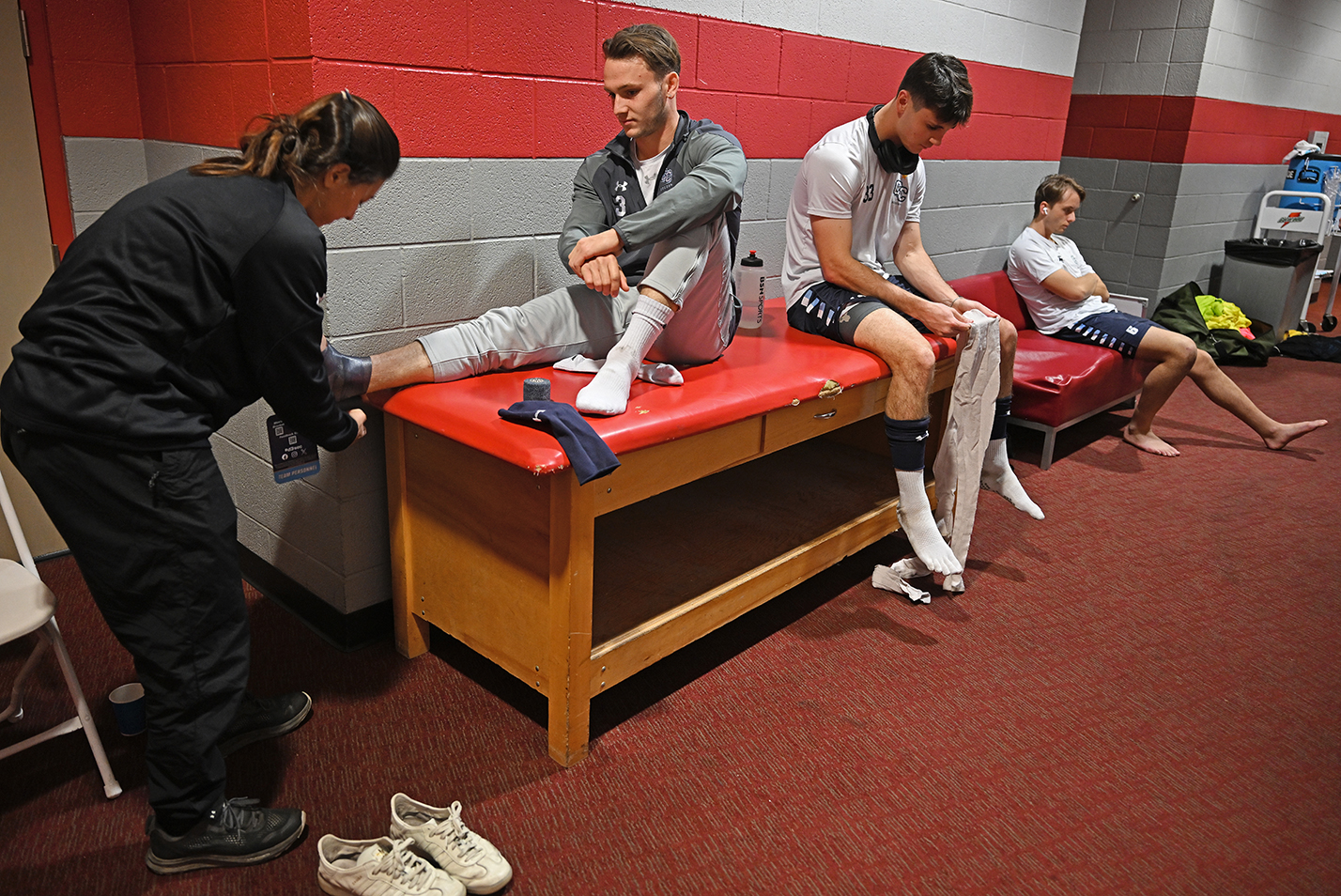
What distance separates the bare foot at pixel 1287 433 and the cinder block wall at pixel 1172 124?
2087mm

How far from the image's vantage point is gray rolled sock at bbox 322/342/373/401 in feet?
6.40

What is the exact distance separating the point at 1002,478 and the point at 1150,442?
59.3 inches

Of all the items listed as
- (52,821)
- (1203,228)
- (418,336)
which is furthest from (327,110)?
(1203,228)

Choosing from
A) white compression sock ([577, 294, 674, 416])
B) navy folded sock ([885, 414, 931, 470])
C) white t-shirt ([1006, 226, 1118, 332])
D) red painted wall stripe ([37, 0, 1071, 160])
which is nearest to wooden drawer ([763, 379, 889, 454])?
navy folded sock ([885, 414, 931, 470])

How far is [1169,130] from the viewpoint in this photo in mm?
5703

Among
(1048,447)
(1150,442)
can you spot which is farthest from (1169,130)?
(1048,447)

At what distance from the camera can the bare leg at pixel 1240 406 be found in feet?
13.3

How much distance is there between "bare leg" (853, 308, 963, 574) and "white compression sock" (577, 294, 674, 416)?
0.80m

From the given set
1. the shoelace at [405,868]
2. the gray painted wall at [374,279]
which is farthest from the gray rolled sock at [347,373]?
the shoelace at [405,868]

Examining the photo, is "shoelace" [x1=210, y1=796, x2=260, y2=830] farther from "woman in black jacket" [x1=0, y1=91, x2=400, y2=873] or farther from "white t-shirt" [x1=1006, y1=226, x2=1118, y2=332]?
"white t-shirt" [x1=1006, y1=226, x2=1118, y2=332]

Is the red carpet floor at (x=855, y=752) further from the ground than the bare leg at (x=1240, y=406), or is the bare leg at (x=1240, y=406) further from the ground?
the bare leg at (x=1240, y=406)

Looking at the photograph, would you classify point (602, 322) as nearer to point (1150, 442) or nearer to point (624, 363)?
point (624, 363)

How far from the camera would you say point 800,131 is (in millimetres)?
3256

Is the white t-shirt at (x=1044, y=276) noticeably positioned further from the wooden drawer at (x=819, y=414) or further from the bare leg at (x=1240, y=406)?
the wooden drawer at (x=819, y=414)
